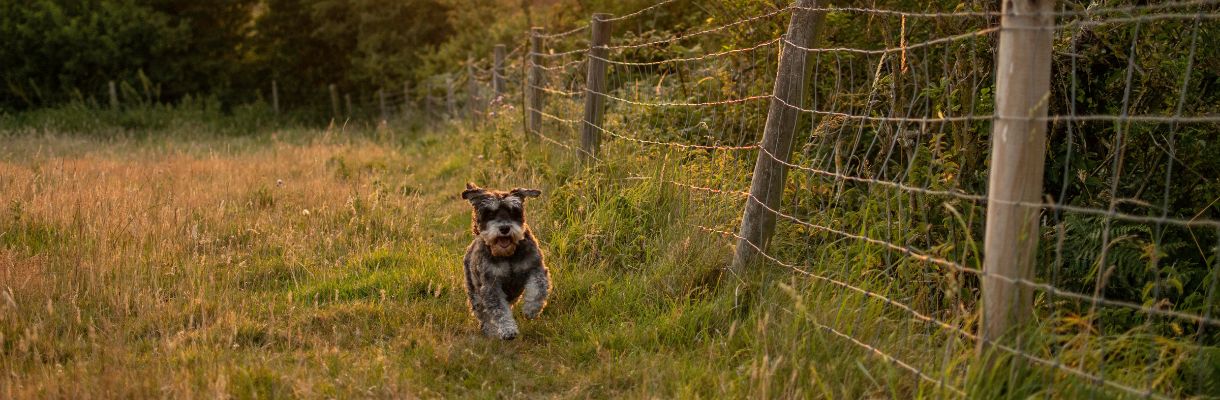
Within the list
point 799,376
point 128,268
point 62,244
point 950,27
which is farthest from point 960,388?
point 62,244

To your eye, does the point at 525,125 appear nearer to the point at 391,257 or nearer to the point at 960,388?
the point at 391,257

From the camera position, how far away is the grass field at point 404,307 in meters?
4.46

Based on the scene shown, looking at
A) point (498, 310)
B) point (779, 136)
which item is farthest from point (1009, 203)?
point (498, 310)

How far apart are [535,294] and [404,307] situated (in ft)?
2.89

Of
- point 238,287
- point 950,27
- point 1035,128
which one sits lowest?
point 238,287

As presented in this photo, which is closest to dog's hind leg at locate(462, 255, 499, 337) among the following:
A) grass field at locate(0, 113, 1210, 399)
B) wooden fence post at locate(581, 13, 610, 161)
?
grass field at locate(0, 113, 1210, 399)

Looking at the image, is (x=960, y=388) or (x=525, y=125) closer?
(x=960, y=388)

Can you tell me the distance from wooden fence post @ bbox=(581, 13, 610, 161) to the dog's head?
3.05m

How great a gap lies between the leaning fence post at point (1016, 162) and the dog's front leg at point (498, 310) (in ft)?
8.52

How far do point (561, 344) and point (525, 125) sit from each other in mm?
6084

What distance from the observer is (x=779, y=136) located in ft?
18.1

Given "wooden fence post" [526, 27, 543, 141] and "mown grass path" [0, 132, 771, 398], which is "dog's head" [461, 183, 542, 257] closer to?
"mown grass path" [0, 132, 771, 398]

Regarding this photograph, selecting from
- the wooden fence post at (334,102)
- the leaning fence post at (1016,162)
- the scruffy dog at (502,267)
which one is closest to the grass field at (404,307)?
the scruffy dog at (502,267)

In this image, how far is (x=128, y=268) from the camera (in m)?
6.33
